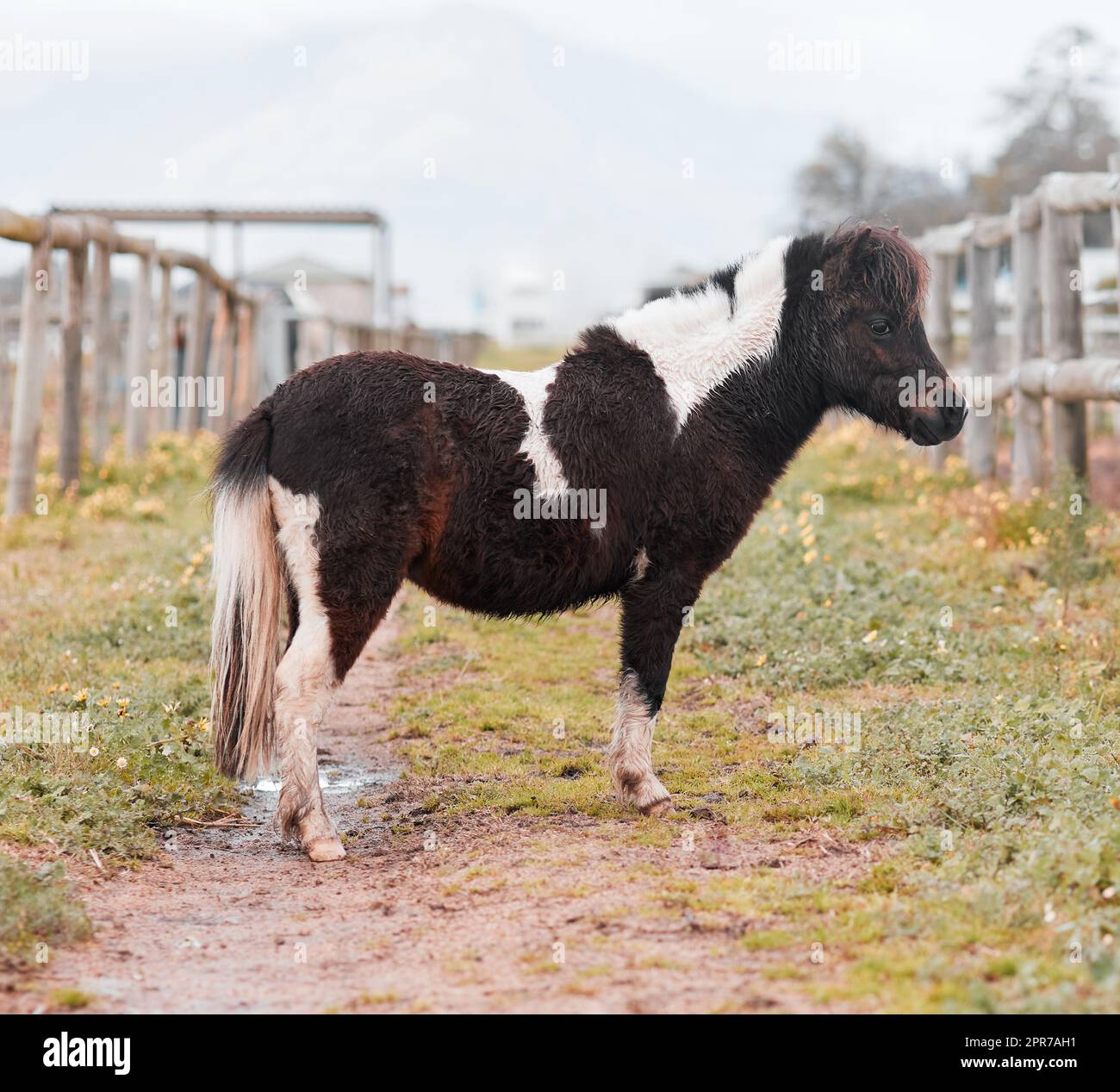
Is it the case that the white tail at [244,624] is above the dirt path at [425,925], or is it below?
above

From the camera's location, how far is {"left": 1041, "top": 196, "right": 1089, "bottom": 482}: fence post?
1000 centimetres

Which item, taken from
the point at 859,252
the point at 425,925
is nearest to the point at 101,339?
the point at 859,252

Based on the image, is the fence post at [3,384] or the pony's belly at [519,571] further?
the fence post at [3,384]

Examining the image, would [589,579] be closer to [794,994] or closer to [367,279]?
[794,994]

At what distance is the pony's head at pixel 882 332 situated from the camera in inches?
214

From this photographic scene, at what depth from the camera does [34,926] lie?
12.4ft

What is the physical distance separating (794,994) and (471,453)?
244cm

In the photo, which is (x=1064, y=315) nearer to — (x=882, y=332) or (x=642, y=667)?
(x=882, y=332)

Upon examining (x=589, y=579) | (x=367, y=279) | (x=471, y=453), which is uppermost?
(x=367, y=279)

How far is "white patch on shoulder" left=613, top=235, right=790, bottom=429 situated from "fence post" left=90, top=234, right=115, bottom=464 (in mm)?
9154

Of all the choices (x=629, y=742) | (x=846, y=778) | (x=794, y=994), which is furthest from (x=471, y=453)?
(x=794, y=994)

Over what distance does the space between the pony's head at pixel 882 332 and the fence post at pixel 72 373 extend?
831 cm

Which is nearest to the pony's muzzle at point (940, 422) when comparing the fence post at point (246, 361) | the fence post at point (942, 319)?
the fence post at point (942, 319)

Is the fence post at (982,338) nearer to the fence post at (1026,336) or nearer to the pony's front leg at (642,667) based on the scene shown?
the fence post at (1026,336)
